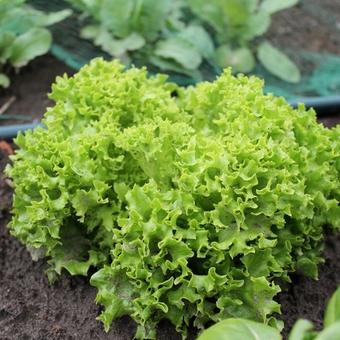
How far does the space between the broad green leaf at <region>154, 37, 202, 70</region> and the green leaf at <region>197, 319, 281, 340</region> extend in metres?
2.15

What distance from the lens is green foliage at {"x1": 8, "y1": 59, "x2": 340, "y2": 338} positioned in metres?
2.35

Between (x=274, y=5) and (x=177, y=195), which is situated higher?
(x=177, y=195)

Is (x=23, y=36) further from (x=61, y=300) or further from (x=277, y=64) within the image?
(x=61, y=300)

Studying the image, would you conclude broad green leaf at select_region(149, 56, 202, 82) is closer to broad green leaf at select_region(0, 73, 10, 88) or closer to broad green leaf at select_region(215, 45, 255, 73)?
broad green leaf at select_region(215, 45, 255, 73)

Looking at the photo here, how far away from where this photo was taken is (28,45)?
12.4 feet

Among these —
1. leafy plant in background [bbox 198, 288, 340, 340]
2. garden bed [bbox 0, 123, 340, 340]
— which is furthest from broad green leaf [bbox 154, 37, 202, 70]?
leafy plant in background [bbox 198, 288, 340, 340]

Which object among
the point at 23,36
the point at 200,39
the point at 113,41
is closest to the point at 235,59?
the point at 200,39

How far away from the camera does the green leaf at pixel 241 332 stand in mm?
1867

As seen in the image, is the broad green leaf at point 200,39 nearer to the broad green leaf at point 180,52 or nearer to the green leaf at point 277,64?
the broad green leaf at point 180,52

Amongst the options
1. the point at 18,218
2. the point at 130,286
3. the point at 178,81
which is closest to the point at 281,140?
the point at 130,286

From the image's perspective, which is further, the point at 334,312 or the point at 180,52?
the point at 180,52

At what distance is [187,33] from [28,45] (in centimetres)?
90

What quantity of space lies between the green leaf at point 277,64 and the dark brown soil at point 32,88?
1.14m

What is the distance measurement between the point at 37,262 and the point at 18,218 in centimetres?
28
